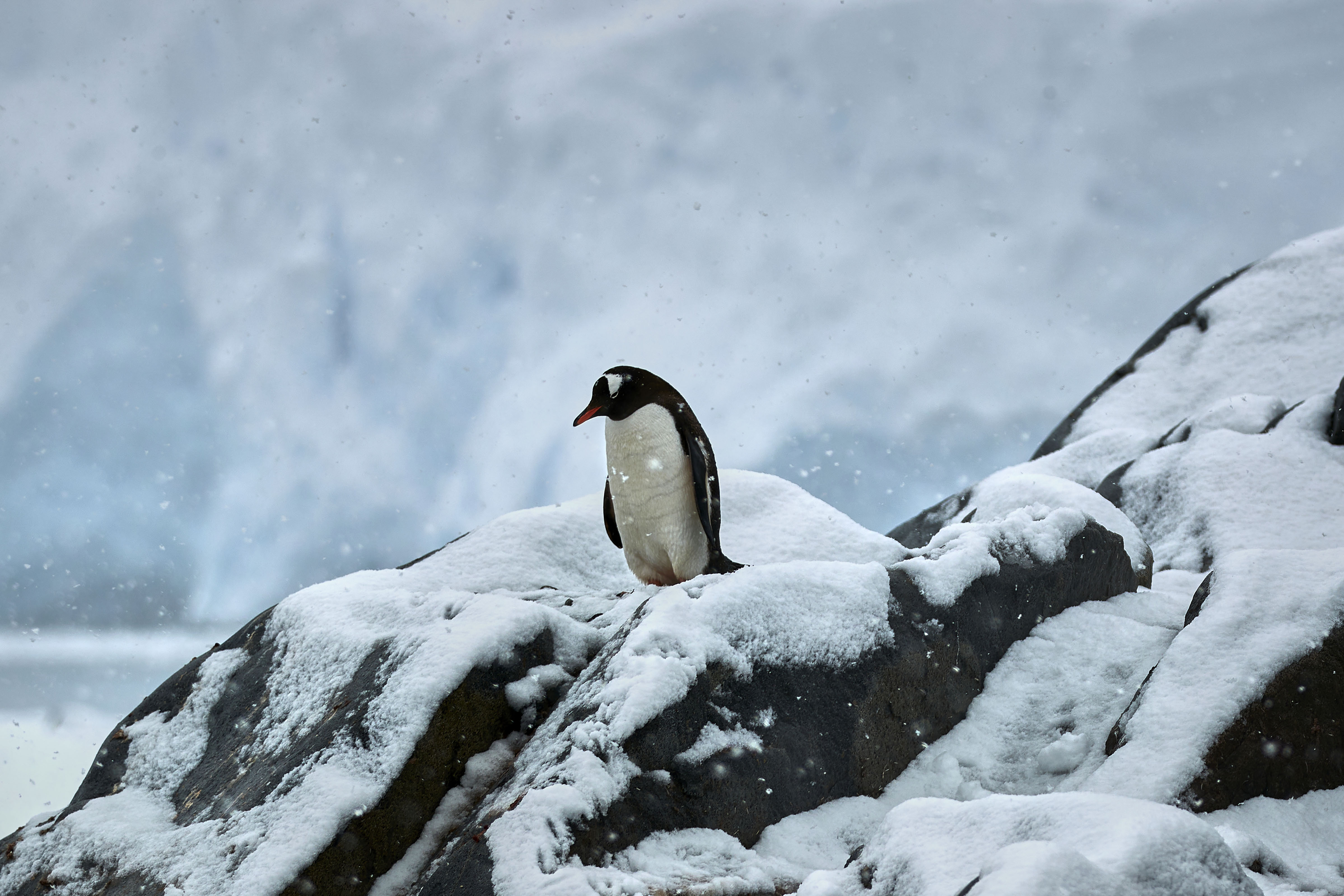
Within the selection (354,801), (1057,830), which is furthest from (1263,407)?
(354,801)

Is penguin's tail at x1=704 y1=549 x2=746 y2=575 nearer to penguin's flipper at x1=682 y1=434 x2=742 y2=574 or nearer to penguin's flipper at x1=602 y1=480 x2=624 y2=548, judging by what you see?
penguin's flipper at x1=682 y1=434 x2=742 y2=574

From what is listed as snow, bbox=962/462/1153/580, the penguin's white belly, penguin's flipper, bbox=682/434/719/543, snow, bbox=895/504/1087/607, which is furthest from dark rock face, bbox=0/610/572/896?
snow, bbox=962/462/1153/580

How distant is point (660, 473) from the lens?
4.87 metres

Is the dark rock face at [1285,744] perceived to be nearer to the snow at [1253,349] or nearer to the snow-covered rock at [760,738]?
the snow-covered rock at [760,738]

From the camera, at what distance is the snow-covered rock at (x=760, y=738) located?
2688mm

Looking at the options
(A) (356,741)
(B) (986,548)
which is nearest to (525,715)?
(A) (356,741)

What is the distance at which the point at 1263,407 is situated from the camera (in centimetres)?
973

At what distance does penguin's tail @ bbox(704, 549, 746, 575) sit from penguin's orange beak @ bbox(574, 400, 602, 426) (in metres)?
1.03

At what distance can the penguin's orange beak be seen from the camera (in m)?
4.86

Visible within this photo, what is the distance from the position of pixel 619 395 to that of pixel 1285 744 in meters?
3.37

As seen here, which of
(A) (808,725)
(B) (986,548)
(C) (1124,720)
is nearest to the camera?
(A) (808,725)

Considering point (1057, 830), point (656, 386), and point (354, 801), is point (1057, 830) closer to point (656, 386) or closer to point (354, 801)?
point (354, 801)

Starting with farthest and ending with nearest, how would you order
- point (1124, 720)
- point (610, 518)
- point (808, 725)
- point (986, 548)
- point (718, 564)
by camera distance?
point (610, 518)
point (718, 564)
point (986, 548)
point (1124, 720)
point (808, 725)

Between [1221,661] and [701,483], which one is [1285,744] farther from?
[701,483]
